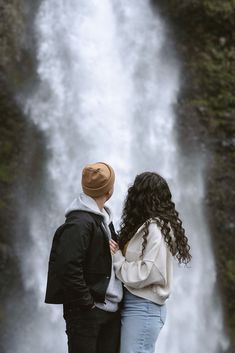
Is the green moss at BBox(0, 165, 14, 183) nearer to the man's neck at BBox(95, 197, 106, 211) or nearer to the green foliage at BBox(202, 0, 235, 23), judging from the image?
the green foliage at BBox(202, 0, 235, 23)

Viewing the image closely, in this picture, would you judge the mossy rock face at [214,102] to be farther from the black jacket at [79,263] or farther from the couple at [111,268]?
the black jacket at [79,263]

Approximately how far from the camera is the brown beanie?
319 centimetres

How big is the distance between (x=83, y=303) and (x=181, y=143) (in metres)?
6.62

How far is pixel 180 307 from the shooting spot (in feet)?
26.5

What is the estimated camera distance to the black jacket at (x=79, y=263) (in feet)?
9.98

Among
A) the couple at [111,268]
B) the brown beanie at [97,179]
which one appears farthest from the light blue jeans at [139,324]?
the brown beanie at [97,179]

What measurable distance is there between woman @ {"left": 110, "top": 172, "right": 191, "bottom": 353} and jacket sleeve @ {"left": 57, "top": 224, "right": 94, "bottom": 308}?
244 mm

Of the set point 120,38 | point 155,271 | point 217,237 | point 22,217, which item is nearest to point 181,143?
point 217,237

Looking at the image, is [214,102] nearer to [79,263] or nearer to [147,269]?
[147,269]

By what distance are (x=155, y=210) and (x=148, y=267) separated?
0.32 m

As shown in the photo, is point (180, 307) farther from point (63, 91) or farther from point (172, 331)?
point (63, 91)

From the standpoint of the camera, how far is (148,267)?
3.14 meters

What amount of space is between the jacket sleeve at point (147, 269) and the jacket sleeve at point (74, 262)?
0.78 feet

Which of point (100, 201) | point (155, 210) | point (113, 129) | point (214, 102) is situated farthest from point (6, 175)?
point (155, 210)
